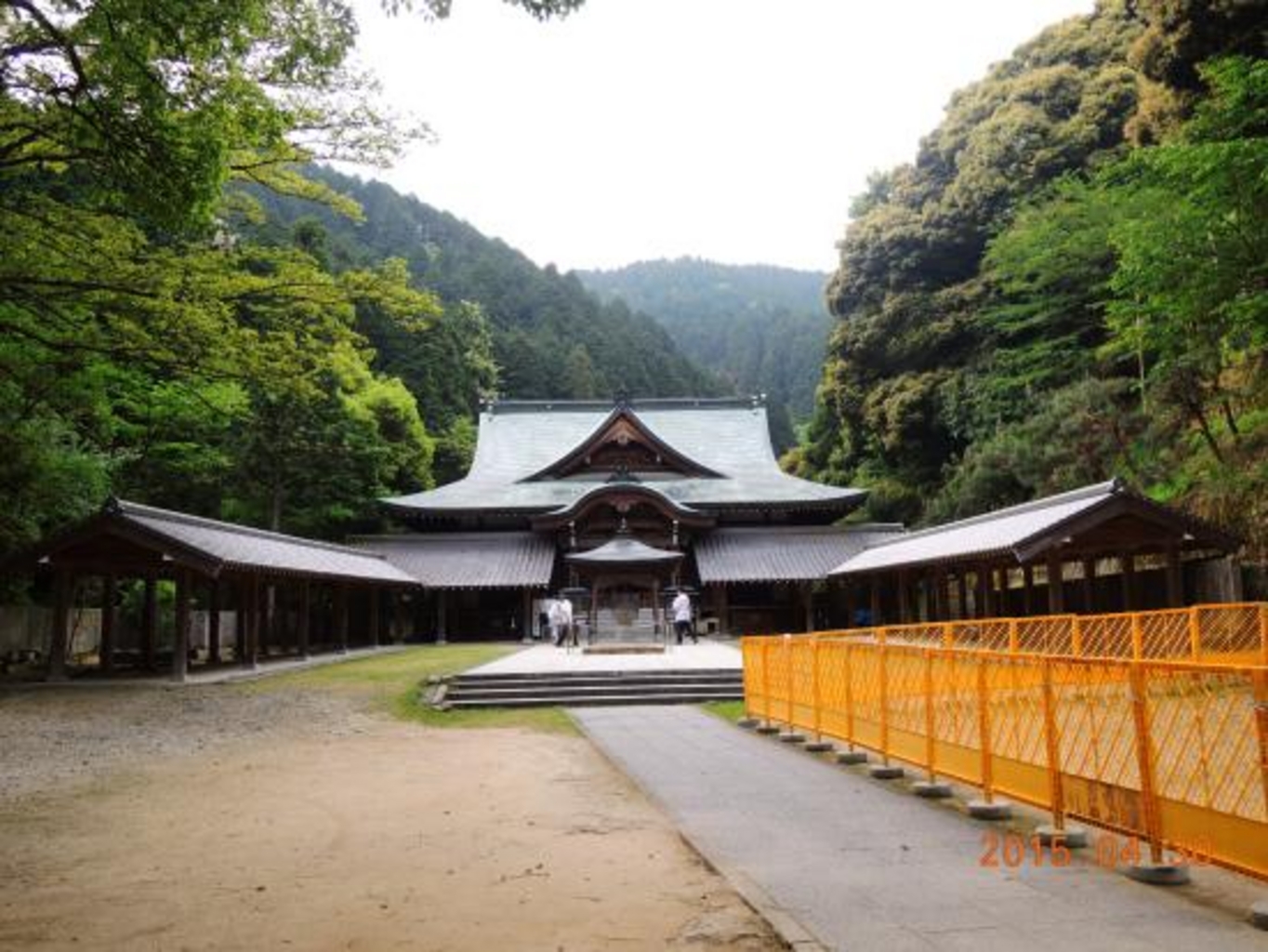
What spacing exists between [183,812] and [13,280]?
6.05 m

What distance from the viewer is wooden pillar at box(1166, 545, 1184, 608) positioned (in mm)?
15883

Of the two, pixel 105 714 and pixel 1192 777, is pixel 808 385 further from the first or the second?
pixel 1192 777

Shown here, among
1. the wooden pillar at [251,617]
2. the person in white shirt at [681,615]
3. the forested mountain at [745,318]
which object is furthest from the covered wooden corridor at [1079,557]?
the forested mountain at [745,318]

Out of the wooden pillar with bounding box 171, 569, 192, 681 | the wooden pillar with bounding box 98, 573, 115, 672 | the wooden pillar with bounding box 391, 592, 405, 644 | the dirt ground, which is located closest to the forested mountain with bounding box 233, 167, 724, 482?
the wooden pillar with bounding box 391, 592, 405, 644

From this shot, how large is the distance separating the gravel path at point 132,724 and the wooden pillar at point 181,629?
0.86m

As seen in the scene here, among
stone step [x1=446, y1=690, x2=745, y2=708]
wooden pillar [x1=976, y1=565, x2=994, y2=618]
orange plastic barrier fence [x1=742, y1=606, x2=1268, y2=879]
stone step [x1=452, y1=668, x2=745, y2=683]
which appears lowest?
stone step [x1=446, y1=690, x2=745, y2=708]

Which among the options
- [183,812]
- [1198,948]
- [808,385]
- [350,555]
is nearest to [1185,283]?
[1198,948]

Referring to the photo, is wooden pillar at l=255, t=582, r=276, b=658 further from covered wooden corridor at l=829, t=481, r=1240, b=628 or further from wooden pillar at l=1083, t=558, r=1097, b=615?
wooden pillar at l=1083, t=558, r=1097, b=615

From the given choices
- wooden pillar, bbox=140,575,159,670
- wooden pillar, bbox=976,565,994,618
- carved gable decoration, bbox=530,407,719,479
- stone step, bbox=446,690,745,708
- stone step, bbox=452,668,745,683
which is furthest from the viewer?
carved gable decoration, bbox=530,407,719,479

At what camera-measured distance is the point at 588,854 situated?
5.52 m

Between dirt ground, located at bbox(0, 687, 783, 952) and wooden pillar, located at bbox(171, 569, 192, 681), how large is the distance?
4846mm

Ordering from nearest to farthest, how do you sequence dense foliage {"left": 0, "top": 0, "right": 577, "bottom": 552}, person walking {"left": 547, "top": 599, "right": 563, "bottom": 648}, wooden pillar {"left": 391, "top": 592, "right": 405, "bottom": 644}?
1. dense foliage {"left": 0, "top": 0, "right": 577, "bottom": 552}
2. person walking {"left": 547, "top": 599, "right": 563, "bottom": 648}
3. wooden pillar {"left": 391, "top": 592, "right": 405, "bottom": 644}

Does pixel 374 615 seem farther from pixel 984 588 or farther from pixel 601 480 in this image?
pixel 984 588

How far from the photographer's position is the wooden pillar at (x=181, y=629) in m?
15.5
